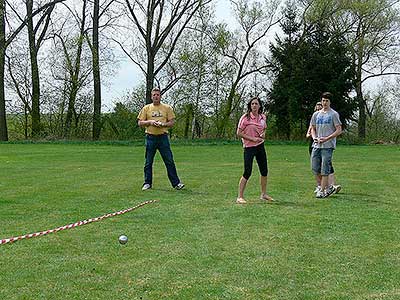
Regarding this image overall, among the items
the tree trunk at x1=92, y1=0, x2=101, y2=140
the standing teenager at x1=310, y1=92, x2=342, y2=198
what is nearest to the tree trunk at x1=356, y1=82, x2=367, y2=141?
the tree trunk at x1=92, y1=0, x2=101, y2=140

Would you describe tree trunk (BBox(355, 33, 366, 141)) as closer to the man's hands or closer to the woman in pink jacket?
the man's hands

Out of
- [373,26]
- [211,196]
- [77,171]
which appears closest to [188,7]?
[373,26]

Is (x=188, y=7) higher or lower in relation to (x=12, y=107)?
higher

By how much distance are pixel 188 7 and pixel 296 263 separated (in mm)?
33728

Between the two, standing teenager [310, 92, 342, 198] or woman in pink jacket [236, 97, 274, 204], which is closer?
woman in pink jacket [236, 97, 274, 204]

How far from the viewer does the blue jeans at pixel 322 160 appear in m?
9.01

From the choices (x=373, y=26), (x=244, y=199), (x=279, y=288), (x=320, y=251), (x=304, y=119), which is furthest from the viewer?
(x=373, y=26)

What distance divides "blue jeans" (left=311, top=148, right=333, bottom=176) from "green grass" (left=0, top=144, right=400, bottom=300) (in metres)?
0.43

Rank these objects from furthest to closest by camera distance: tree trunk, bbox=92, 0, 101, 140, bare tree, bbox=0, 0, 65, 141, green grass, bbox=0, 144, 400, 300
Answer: tree trunk, bbox=92, 0, 101, 140, bare tree, bbox=0, 0, 65, 141, green grass, bbox=0, 144, 400, 300

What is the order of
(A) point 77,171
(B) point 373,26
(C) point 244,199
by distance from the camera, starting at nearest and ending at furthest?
(C) point 244,199 → (A) point 77,171 → (B) point 373,26

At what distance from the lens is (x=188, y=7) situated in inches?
1455

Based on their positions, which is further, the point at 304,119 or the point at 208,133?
the point at 208,133

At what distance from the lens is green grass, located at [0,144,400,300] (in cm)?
413

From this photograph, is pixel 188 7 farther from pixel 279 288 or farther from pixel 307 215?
pixel 279 288
